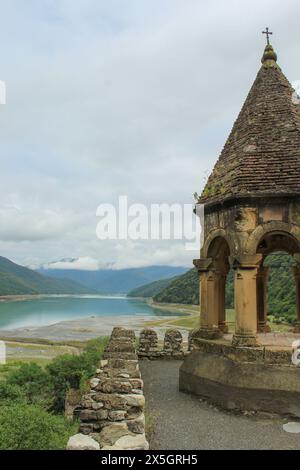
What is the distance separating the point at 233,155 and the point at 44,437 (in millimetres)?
7045

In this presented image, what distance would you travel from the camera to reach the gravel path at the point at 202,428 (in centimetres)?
624

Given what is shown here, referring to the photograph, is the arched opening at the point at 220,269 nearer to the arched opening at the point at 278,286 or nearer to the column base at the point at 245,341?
the arched opening at the point at 278,286

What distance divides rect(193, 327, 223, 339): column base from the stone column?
1.21 m

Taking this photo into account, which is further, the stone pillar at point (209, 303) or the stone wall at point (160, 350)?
the stone wall at point (160, 350)

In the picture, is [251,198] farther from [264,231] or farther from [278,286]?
[278,286]

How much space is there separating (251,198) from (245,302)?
2067 millimetres

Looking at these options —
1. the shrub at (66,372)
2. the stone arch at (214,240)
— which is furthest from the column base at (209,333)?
the shrub at (66,372)

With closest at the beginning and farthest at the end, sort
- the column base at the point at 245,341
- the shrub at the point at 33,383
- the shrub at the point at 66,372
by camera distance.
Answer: the column base at the point at 245,341 < the shrub at the point at 66,372 < the shrub at the point at 33,383

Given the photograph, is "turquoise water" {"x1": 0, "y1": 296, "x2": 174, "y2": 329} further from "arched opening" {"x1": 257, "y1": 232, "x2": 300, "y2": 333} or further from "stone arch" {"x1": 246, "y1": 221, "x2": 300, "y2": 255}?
"stone arch" {"x1": 246, "y1": 221, "x2": 300, "y2": 255}

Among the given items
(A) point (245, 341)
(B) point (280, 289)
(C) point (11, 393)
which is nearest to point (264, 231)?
(A) point (245, 341)

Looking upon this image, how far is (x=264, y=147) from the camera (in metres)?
9.36

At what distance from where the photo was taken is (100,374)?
6.73m
